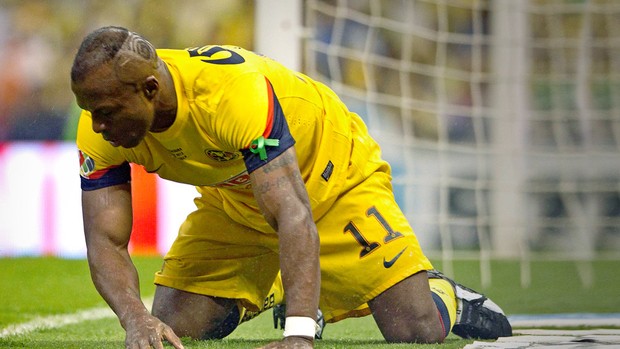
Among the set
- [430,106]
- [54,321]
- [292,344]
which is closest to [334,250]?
[292,344]

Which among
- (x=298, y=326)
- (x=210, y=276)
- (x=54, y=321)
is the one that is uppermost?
(x=298, y=326)

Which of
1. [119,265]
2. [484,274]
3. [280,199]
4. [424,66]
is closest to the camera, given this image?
[280,199]

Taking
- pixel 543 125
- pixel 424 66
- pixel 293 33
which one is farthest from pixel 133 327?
pixel 543 125

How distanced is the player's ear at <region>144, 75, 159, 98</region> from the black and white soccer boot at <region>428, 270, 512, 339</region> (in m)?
1.80

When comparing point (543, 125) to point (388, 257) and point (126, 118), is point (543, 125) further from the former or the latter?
point (126, 118)

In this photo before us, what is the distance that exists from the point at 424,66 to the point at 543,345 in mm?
7411

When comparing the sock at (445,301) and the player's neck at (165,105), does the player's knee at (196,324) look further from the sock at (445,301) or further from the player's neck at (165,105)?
the player's neck at (165,105)

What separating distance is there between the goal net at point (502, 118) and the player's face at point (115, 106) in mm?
5494

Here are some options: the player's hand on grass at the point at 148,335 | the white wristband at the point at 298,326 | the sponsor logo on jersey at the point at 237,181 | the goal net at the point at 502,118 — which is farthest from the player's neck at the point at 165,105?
the goal net at the point at 502,118

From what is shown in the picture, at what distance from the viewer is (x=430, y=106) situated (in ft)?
33.4

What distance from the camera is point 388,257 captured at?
4297 millimetres

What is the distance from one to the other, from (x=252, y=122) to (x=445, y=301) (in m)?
1.50

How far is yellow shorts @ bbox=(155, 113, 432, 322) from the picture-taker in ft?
14.2

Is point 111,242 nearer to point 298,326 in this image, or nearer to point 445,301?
point 298,326
